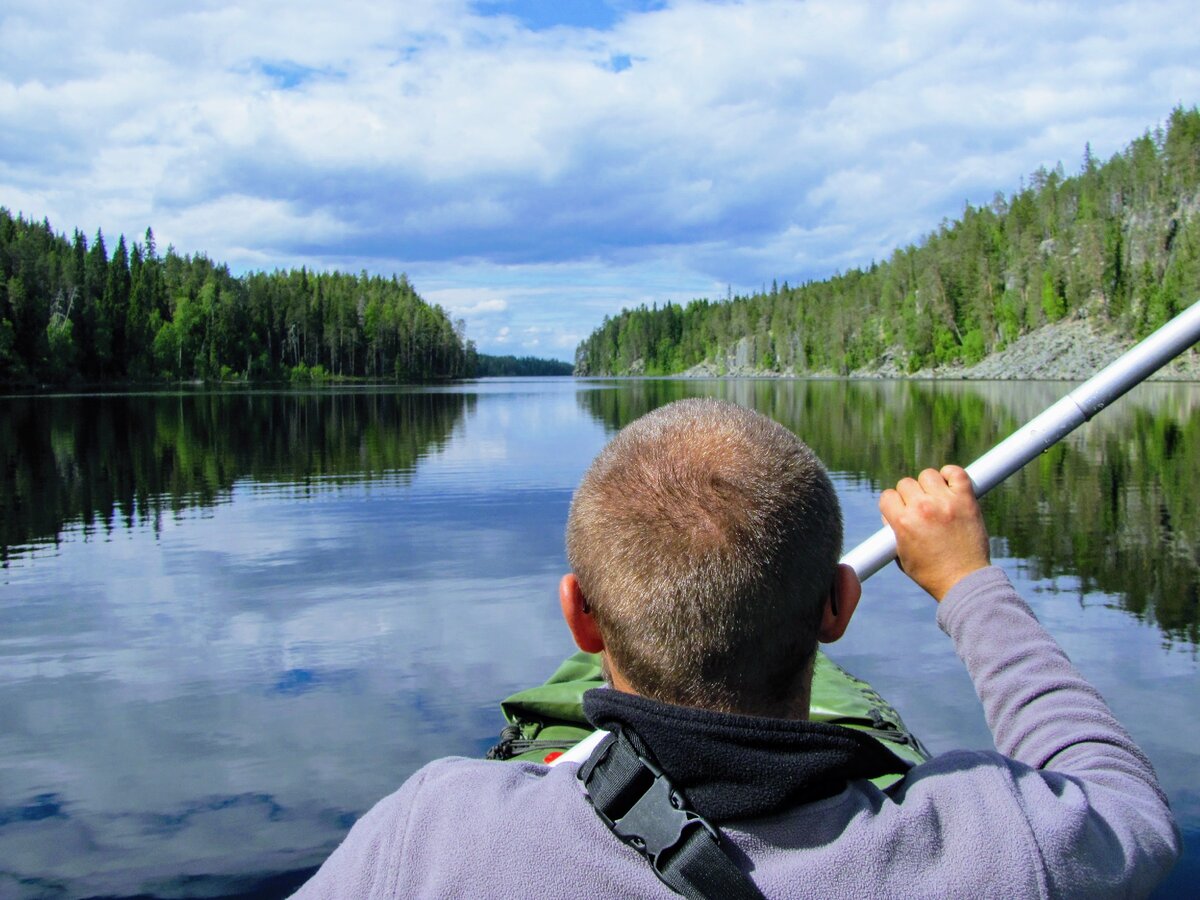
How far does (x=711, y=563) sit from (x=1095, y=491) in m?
20.9

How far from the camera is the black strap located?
53.7 inches

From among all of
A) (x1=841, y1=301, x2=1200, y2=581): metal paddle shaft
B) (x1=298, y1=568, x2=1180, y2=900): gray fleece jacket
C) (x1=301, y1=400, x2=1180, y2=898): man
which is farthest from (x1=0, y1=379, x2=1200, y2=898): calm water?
→ (x1=298, y1=568, x2=1180, y2=900): gray fleece jacket

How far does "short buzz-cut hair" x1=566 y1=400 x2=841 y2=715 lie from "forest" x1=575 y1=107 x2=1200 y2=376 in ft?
371

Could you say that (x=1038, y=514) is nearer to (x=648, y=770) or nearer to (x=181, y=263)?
(x=648, y=770)

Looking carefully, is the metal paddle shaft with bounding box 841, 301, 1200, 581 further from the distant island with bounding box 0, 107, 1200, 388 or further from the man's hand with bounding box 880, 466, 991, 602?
the distant island with bounding box 0, 107, 1200, 388

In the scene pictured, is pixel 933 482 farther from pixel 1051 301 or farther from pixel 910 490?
pixel 1051 301

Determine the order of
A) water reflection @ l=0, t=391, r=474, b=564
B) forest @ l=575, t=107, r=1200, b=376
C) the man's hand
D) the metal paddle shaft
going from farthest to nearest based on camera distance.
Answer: forest @ l=575, t=107, r=1200, b=376, water reflection @ l=0, t=391, r=474, b=564, the metal paddle shaft, the man's hand

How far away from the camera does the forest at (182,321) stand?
106 metres

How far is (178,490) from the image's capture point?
22219 millimetres

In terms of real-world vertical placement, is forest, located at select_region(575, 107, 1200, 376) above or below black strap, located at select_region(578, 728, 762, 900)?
above

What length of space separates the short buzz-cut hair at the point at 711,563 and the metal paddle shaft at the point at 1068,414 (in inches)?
16.0

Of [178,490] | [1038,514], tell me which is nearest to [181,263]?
[178,490]

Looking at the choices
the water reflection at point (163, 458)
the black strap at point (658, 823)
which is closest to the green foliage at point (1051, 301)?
the water reflection at point (163, 458)

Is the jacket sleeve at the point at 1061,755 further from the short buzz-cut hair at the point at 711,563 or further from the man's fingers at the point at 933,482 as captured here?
the short buzz-cut hair at the point at 711,563
